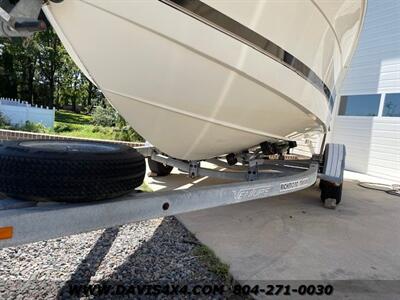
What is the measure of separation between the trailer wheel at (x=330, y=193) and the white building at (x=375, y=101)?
3585 millimetres

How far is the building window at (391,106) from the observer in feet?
21.2

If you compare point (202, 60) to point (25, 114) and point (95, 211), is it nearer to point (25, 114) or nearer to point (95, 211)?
point (95, 211)

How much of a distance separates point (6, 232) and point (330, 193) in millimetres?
3274

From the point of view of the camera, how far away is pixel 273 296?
178 cm

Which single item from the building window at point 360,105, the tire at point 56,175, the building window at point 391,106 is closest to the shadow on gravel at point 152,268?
the tire at point 56,175

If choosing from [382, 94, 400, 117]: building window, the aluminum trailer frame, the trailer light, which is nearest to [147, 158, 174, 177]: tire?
the aluminum trailer frame

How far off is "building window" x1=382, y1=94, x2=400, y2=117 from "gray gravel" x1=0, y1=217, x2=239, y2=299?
5875 millimetres

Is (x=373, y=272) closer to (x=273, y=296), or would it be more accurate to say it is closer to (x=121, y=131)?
(x=273, y=296)

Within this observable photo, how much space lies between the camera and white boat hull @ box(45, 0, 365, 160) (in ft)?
5.73

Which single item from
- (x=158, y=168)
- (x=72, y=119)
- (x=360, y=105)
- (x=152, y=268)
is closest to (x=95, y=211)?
(x=152, y=268)

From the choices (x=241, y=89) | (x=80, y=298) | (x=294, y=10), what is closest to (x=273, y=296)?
(x=80, y=298)

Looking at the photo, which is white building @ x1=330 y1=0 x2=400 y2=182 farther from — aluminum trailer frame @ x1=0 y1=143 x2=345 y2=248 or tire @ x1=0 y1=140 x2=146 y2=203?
tire @ x1=0 y1=140 x2=146 y2=203

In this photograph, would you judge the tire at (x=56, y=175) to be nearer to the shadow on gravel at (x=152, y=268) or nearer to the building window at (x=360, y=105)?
the shadow on gravel at (x=152, y=268)

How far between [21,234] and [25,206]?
16 cm
